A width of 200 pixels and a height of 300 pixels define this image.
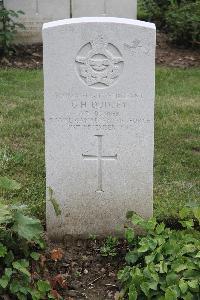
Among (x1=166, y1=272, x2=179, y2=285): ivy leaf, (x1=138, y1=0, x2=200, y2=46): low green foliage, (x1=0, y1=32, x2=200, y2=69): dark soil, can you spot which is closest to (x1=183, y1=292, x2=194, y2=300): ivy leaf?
(x1=166, y1=272, x2=179, y2=285): ivy leaf

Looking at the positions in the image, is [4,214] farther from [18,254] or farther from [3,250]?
[18,254]

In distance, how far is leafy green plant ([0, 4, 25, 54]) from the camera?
9422 millimetres

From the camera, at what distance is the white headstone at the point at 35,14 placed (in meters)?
9.97

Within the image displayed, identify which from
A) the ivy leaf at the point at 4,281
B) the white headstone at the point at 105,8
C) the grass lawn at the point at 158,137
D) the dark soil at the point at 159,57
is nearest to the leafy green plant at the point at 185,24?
the dark soil at the point at 159,57

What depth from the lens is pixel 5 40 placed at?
30.9 ft

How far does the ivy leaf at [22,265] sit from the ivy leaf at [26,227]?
130mm

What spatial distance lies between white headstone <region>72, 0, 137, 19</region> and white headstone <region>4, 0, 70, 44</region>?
0.20 metres

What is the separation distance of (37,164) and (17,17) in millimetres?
4436

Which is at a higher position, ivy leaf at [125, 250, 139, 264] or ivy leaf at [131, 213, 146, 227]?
ivy leaf at [131, 213, 146, 227]

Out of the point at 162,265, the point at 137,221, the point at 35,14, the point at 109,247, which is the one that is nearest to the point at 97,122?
the point at 137,221

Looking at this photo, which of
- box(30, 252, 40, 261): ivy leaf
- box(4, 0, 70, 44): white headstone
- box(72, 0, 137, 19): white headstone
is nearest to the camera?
box(30, 252, 40, 261): ivy leaf

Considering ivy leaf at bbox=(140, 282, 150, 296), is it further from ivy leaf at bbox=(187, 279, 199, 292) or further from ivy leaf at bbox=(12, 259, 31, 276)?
ivy leaf at bbox=(12, 259, 31, 276)

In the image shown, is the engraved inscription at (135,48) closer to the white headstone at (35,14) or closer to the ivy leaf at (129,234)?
the ivy leaf at (129,234)

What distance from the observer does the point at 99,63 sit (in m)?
4.28
